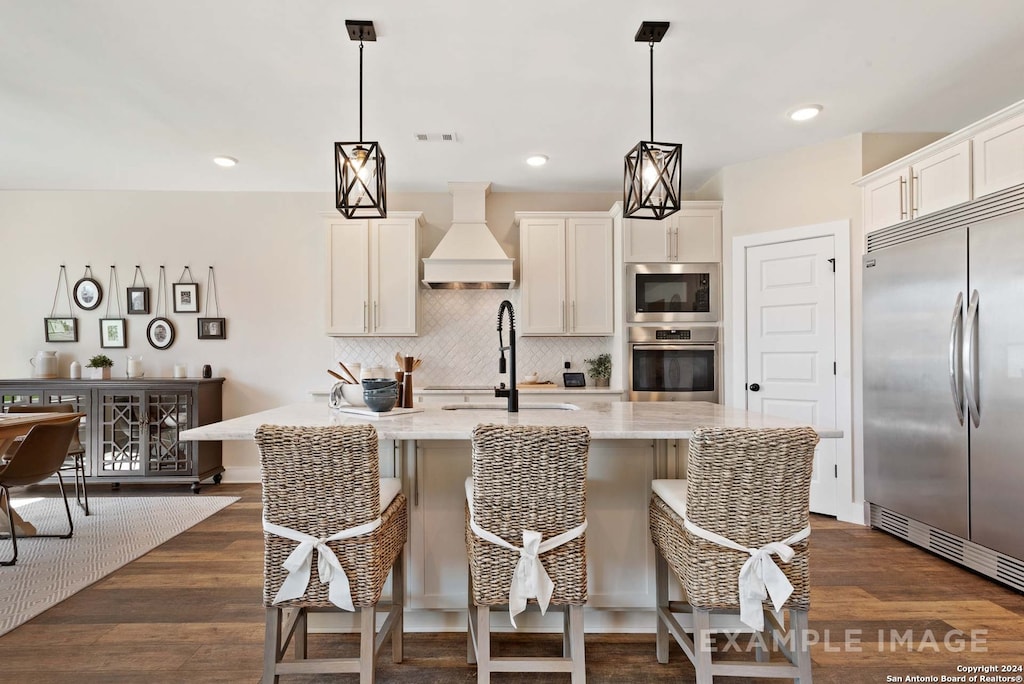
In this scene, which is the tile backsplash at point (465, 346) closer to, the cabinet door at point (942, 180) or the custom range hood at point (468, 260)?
the custom range hood at point (468, 260)

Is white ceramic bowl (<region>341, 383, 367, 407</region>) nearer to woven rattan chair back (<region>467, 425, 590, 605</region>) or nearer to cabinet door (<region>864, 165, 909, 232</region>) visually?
woven rattan chair back (<region>467, 425, 590, 605</region>)

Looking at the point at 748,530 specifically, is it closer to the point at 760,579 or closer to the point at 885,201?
the point at 760,579

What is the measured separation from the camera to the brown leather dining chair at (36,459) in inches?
124

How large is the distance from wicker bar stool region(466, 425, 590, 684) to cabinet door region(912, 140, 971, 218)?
9.39 feet

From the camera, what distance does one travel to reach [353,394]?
234cm

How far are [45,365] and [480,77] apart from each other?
15.1ft

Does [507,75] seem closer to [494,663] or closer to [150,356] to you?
[494,663]

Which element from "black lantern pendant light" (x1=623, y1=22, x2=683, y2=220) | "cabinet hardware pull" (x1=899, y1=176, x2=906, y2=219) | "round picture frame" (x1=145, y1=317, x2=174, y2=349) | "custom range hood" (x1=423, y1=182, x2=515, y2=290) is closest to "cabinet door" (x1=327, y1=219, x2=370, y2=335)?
"custom range hood" (x1=423, y1=182, x2=515, y2=290)

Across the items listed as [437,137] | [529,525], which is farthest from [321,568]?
[437,137]

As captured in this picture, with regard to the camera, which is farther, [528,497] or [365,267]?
[365,267]

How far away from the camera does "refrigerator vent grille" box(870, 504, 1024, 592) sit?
2.64 meters

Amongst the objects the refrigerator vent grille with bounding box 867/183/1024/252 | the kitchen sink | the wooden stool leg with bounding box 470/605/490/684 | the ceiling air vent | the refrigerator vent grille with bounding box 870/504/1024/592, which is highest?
the ceiling air vent

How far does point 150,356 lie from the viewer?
198 inches

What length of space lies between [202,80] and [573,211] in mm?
2959
